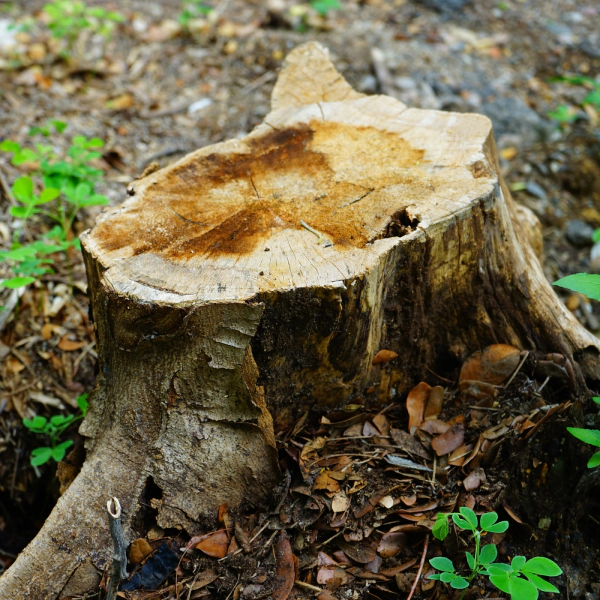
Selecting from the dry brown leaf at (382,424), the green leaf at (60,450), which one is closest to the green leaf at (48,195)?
the green leaf at (60,450)

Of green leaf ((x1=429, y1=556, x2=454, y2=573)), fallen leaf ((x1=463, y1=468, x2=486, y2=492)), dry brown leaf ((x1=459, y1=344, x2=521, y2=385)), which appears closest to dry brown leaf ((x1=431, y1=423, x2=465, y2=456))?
fallen leaf ((x1=463, y1=468, x2=486, y2=492))

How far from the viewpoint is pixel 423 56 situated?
4688 millimetres

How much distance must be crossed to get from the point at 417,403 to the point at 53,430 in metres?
1.45

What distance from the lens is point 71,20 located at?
→ 13.7 ft

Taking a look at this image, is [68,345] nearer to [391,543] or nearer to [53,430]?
[53,430]

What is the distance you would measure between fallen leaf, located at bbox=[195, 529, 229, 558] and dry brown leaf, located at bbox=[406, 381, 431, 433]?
2.33ft

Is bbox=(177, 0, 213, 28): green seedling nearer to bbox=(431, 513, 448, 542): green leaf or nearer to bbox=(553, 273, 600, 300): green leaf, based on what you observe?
bbox=(553, 273, 600, 300): green leaf

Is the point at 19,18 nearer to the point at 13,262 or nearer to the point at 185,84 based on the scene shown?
the point at 185,84

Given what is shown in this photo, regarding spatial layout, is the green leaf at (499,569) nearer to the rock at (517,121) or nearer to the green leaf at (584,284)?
the green leaf at (584,284)

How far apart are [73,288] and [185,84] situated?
2174 millimetres

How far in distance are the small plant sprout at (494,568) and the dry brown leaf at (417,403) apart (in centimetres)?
45

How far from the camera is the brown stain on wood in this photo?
186 centimetres

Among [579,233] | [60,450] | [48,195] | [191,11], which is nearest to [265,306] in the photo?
[60,450]

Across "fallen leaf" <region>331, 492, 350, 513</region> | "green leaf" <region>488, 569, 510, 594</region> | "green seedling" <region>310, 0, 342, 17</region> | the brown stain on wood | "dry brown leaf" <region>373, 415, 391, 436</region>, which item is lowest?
"fallen leaf" <region>331, 492, 350, 513</region>
